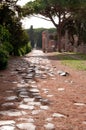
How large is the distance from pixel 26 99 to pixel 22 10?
15.7 meters

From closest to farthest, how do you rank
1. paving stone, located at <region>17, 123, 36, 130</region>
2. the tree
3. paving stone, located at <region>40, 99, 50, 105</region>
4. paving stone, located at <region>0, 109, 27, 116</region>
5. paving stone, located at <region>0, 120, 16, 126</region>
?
paving stone, located at <region>17, 123, 36, 130</region> < paving stone, located at <region>0, 120, 16, 126</region> < paving stone, located at <region>0, 109, 27, 116</region> < paving stone, located at <region>40, 99, 50, 105</region> < the tree

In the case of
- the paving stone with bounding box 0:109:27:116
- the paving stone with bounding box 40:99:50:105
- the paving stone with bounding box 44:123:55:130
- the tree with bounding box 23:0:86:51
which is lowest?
the paving stone with bounding box 40:99:50:105

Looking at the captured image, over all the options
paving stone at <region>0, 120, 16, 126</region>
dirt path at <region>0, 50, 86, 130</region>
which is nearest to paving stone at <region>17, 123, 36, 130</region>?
dirt path at <region>0, 50, 86, 130</region>

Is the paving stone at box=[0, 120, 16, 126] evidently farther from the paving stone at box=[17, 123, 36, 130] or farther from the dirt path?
the paving stone at box=[17, 123, 36, 130]

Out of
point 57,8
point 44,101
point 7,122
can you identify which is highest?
point 57,8

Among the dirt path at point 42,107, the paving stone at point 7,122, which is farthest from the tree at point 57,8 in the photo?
the paving stone at point 7,122

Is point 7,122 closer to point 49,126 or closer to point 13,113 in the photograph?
point 13,113

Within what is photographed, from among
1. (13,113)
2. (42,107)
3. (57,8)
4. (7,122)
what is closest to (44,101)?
(42,107)

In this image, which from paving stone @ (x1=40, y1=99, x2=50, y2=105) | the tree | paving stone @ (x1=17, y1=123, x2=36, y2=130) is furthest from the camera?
the tree

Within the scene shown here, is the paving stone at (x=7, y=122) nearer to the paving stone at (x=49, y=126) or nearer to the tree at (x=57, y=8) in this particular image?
the paving stone at (x=49, y=126)

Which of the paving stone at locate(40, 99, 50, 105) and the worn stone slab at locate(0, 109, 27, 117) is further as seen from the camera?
the paving stone at locate(40, 99, 50, 105)

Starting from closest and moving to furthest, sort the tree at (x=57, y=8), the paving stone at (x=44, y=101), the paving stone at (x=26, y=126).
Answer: the paving stone at (x=26, y=126) → the paving stone at (x=44, y=101) → the tree at (x=57, y=8)

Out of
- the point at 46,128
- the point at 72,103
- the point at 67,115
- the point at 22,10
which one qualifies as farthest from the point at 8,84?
the point at 22,10

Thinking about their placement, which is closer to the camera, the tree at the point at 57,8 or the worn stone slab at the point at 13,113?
the worn stone slab at the point at 13,113
